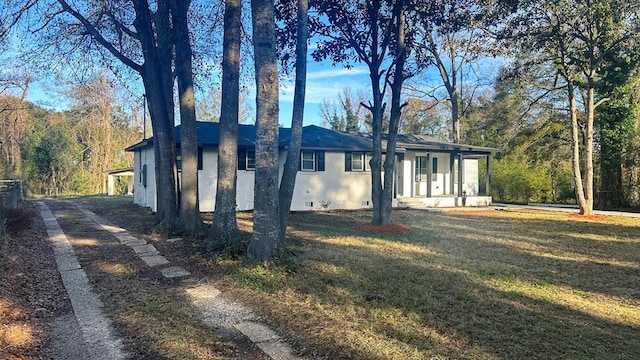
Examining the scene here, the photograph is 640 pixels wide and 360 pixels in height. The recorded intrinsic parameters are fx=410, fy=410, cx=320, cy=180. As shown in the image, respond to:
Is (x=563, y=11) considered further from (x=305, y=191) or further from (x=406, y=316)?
(x=406, y=316)

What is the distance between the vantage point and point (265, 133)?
6.50 m

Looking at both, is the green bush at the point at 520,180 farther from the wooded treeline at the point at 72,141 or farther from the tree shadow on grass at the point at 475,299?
the wooded treeline at the point at 72,141

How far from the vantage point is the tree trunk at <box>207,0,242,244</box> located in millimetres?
7941

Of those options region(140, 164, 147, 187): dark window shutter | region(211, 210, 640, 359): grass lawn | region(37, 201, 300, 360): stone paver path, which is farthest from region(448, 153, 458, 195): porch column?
region(37, 201, 300, 360): stone paver path

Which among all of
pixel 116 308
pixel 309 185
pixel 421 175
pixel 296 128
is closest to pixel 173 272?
pixel 116 308

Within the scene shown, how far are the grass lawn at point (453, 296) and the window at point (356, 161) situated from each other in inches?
317

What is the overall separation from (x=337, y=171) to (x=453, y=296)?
41.4 ft

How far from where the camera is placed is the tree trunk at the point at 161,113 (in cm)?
1031

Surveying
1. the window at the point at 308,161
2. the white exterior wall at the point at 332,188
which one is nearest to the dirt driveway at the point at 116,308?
the white exterior wall at the point at 332,188

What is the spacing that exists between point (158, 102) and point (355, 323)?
8453mm

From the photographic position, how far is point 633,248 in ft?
29.5

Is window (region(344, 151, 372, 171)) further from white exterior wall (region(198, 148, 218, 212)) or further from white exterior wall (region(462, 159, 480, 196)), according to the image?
white exterior wall (region(462, 159, 480, 196))

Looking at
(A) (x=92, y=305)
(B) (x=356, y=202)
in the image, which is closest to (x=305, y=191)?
(B) (x=356, y=202)

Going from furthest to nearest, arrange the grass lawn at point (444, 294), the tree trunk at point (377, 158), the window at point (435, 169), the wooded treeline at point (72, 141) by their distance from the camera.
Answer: the wooded treeline at point (72, 141), the window at point (435, 169), the tree trunk at point (377, 158), the grass lawn at point (444, 294)
